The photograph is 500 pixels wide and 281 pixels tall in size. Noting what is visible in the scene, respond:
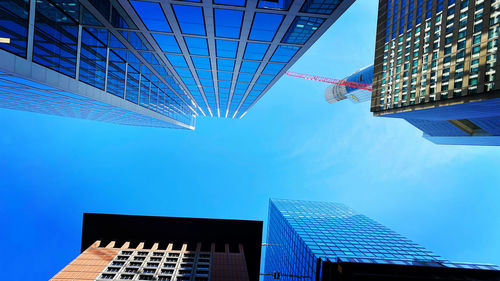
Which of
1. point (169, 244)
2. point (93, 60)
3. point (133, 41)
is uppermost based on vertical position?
point (133, 41)

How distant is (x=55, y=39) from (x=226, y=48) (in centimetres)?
1493

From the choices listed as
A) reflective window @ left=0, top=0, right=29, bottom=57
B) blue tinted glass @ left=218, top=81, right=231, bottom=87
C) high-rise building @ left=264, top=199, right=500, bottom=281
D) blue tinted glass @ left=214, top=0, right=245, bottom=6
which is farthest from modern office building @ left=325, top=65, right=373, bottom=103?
reflective window @ left=0, top=0, right=29, bottom=57

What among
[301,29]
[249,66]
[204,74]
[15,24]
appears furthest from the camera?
[204,74]

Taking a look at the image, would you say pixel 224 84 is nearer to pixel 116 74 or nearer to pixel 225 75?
pixel 225 75

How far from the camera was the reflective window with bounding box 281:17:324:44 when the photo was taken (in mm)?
20502

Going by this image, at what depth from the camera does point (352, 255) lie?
3903cm

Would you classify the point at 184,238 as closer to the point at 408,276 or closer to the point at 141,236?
the point at 141,236

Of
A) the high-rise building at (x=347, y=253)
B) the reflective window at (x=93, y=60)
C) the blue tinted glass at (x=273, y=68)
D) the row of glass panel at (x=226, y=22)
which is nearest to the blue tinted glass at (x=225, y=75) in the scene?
the blue tinted glass at (x=273, y=68)

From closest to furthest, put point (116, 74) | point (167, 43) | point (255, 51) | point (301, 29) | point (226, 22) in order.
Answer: point (226, 22) → point (301, 29) → point (116, 74) → point (167, 43) → point (255, 51)

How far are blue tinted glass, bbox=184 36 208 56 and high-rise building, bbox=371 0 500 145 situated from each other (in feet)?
125

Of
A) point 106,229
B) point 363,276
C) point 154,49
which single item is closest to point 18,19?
point 154,49

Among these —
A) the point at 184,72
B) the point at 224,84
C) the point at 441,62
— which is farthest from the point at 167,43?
the point at 441,62

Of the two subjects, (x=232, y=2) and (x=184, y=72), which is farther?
(x=184, y=72)

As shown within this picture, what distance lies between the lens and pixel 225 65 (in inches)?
1286
